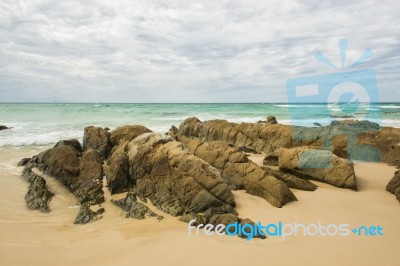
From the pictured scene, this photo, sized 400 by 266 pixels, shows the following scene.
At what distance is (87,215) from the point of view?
5.89m

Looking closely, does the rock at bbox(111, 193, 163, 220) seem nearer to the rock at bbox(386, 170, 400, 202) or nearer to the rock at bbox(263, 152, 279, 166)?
the rock at bbox(263, 152, 279, 166)

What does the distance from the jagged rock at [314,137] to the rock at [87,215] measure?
8.83m

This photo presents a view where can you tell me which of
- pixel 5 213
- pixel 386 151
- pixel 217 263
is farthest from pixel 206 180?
pixel 386 151

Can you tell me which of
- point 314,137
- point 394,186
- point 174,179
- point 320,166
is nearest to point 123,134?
point 174,179

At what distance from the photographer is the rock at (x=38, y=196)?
6.48 metres

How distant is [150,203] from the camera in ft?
21.1

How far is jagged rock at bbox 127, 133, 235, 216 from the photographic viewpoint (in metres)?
6.00

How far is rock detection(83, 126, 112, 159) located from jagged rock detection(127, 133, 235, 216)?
3916 mm

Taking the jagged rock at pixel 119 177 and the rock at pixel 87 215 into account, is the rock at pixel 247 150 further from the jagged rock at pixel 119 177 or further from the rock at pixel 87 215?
the rock at pixel 87 215

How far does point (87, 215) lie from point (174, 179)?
6.73 feet

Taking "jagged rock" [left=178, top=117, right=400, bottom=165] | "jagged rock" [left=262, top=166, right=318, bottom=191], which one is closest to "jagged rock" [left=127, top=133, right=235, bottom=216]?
"jagged rock" [left=262, top=166, right=318, bottom=191]

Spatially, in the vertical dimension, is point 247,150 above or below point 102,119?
below

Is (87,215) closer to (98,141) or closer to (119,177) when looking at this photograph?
(119,177)

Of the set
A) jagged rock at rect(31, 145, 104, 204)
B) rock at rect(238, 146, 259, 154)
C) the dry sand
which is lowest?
the dry sand
